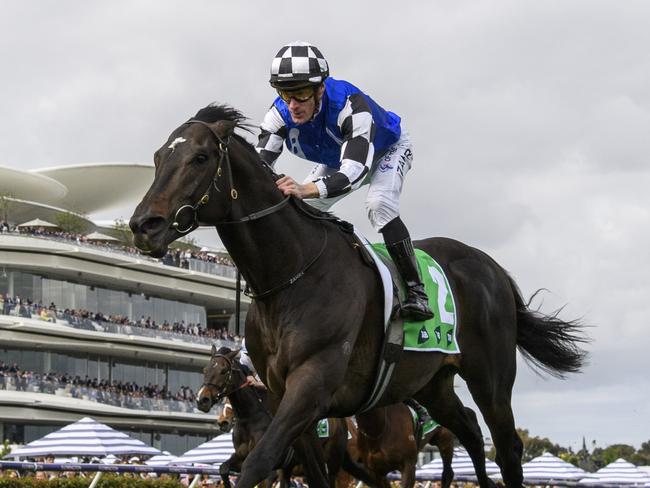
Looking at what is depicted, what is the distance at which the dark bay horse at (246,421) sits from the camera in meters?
12.9

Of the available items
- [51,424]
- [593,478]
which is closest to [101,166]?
[51,424]

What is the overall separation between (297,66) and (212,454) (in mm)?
20308

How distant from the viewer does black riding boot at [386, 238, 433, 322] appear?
7068 mm

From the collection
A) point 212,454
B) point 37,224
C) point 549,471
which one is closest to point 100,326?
point 37,224

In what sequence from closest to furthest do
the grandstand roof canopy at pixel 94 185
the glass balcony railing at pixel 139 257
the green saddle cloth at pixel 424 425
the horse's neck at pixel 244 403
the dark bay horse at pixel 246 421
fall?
the dark bay horse at pixel 246 421 < the green saddle cloth at pixel 424 425 < the horse's neck at pixel 244 403 < the glass balcony railing at pixel 139 257 < the grandstand roof canopy at pixel 94 185

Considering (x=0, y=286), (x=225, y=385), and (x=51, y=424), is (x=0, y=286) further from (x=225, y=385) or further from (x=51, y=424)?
(x=225, y=385)

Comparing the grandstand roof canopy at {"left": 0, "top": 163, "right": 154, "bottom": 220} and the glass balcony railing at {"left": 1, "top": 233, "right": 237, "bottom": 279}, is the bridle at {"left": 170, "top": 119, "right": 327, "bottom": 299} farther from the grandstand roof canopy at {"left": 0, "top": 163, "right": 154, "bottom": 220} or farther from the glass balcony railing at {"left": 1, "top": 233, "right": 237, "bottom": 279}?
the grandstand roof canopy at {"left": 0, "top": 163, "right": 154, "bottom": 220}

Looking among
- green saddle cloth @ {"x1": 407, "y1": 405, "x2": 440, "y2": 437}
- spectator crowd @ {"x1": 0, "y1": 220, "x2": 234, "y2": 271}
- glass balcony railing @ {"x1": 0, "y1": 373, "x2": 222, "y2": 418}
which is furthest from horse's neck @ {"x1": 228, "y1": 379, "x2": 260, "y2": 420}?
spectator crowd @ {"x1": 0, "y1": 220, "x2": 234, "y2": 271}

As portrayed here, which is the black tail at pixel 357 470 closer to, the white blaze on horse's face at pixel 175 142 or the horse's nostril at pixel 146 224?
the white blaze on horse's face at pixel 175 142

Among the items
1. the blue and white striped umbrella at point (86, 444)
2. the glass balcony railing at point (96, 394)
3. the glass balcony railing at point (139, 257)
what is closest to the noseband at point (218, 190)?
the blue and white striped umbrella at point (86, 444)

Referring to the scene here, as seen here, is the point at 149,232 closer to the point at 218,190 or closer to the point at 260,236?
the point at 218,190

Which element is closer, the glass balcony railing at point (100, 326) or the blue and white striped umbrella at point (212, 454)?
the blue and white striped umbrella at point (212, 454)

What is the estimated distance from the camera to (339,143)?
707 centimetres

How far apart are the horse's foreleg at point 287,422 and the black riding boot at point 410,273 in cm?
135
